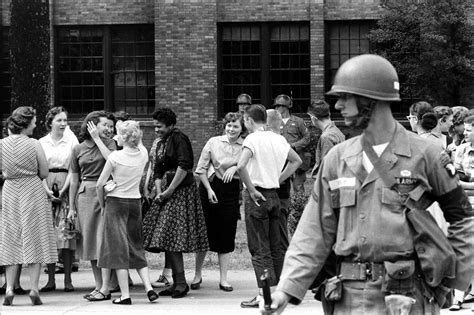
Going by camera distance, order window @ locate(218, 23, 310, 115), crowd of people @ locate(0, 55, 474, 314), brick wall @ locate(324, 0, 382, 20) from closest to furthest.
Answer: crowd of people @ locate(0, 55, 474, 314) → brick wall @ locate(324, 0, 382, 20) → window @ locate(218, 23, 310, 115)

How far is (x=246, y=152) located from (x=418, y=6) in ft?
45.1

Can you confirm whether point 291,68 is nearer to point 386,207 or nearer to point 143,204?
point 143,204

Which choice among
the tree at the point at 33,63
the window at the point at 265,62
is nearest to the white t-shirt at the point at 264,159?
the tree at the point at 33,63

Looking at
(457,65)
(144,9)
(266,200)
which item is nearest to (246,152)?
(266,200)

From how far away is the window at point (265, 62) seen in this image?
24.7 meters

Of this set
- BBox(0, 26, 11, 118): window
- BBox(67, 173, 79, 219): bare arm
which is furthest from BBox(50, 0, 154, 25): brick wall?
BBox(67, 173, 79, 219): bare arm

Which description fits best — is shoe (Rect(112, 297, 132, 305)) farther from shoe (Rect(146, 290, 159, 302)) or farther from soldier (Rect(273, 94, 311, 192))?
soldier (Rect(273, 94, 311, 192))

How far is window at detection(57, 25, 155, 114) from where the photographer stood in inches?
995

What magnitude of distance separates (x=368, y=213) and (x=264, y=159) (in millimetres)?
5497

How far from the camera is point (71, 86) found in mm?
25453

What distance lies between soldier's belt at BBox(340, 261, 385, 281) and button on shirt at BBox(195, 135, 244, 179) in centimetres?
654

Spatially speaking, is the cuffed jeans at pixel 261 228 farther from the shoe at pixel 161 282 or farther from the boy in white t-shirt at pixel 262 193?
the shoe at pixel 161 282

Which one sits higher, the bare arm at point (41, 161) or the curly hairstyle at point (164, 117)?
the curly hairstyle at point (164, 117)

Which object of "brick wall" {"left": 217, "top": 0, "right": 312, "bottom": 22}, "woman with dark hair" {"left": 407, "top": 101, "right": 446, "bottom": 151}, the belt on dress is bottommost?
the belt on dress
